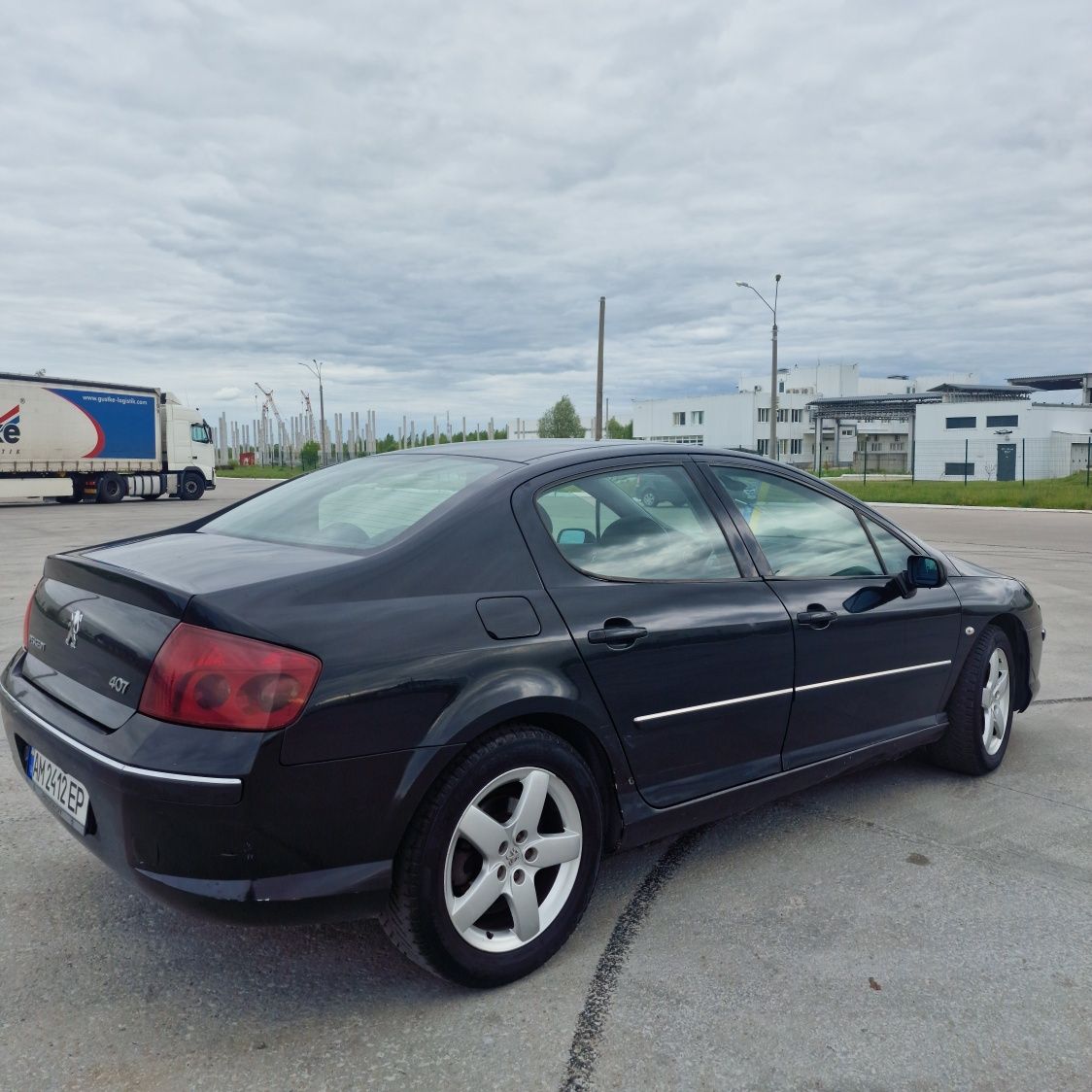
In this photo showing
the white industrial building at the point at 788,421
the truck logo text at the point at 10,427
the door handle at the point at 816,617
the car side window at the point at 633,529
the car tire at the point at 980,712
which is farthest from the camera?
the white industrial building at the point at 788,421

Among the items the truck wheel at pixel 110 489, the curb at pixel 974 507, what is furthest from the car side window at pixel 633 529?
the truck wheel at pixel 110 489

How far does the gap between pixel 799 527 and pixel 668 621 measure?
0.98m

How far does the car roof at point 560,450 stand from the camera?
3.31 m

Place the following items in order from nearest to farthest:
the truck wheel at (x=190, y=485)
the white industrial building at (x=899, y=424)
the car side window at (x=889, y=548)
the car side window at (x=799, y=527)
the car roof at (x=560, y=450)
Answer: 1. the car roof at (x=560, y=450)
2. the car side window at (x=799, y=527)
3. the car side window at (x=889, y=548)
4. the truck wheel at (x=190, y=485)
5. the white industrial building at (x=899, y=424)

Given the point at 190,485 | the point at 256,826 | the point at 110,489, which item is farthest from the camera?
the point at 190,485

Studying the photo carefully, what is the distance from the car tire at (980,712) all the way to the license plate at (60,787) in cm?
342

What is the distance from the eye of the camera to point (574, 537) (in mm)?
3061

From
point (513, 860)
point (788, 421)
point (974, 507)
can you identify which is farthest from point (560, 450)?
point (788, 421)

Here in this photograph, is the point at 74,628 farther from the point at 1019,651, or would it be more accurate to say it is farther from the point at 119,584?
the point at 1019,651

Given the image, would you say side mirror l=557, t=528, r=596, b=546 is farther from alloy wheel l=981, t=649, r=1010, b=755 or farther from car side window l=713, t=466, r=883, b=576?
alloy wheel l=981, t=649, r=1010, b=755

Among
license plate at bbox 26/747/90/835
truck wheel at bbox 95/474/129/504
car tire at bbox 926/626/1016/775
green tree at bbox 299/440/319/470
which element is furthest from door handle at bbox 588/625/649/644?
green tree at bbox 299/440/319/470

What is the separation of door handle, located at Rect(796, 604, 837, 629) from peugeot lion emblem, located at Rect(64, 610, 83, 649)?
230 cm

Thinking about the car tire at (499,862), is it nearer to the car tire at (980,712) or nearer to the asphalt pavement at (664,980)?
the asphalt pavement at (664,980)

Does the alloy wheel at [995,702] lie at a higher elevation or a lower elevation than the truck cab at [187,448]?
lower
